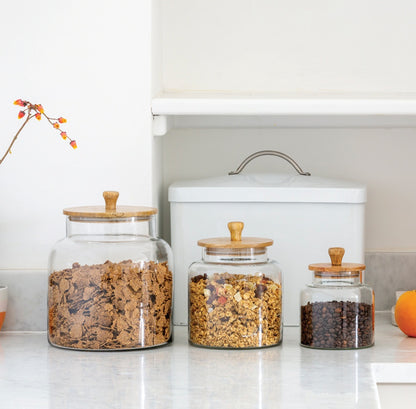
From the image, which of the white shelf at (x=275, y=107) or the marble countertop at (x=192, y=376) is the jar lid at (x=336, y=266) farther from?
the white shelf at (x=275, y=107)

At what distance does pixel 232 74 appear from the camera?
176 cm

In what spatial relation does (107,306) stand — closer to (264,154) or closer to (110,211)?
(110,211)

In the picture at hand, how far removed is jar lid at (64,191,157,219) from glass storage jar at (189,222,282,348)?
0.13 meters

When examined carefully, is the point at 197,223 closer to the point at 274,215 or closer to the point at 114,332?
the point at 274,215

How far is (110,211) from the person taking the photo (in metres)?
1.31

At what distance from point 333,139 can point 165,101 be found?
483 mm

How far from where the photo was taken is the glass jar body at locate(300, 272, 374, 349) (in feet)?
4.26

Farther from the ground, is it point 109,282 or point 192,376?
point 109,282

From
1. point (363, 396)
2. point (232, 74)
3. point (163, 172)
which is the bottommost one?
point (363, 396)

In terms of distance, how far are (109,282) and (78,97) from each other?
389 millimetres

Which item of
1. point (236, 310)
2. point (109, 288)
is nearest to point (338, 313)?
point (236, 310)

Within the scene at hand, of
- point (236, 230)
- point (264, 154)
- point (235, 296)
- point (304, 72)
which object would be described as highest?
point (304, 72)

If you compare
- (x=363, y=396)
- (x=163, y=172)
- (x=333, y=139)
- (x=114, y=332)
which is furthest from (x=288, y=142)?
→ (x=363, y=396)

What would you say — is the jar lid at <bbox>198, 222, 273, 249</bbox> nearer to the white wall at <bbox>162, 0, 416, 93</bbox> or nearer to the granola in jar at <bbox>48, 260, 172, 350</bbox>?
the granola in jar at <bbox>48, 260, 172, 350</bbox>
